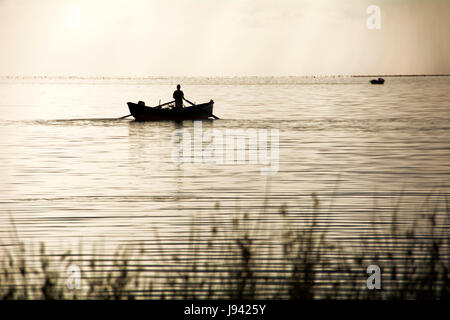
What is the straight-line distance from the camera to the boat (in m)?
42.0

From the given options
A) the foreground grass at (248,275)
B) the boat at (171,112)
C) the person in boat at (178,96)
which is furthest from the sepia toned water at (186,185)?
the boat at (171,112)

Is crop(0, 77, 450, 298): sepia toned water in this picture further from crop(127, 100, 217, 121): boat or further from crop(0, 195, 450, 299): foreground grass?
crop(127, 100, 217, 121): boat

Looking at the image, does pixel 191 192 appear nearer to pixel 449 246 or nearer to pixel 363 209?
pixel 363 209

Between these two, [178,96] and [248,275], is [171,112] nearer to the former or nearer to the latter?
[178,96]

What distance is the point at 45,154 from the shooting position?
26.9m

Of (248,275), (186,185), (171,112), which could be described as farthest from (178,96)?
(248,275)

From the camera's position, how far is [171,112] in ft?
137

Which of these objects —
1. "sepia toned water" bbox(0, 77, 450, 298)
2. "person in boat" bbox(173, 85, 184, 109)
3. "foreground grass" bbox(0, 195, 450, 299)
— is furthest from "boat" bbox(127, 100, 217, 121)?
"foreground grass" bbox(0, 195, 450, 299)

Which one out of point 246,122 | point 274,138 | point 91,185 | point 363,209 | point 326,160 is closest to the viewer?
point 363,209

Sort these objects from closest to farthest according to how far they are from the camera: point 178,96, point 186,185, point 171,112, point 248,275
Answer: point 248,275 → point 186,185 → point 178,96 → point 171,112

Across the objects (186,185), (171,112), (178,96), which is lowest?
(186,185)
